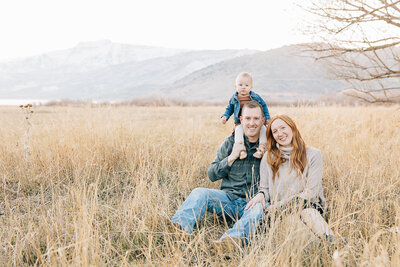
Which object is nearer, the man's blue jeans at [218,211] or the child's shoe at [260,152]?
the man's blue jeans at [218,211]

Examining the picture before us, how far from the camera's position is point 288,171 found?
2994mm

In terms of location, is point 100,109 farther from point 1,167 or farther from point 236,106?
point 236,106

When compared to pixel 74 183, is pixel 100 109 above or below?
above

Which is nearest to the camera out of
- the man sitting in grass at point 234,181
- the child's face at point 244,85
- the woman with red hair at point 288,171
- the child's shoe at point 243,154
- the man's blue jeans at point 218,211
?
the man's blue jeans at point 218,211

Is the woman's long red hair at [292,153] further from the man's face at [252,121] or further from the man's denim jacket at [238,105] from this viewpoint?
the man's denim jacket at [238,105]

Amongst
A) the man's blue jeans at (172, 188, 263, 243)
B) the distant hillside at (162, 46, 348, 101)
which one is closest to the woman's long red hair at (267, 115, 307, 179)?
the man's blue jeans at (172, 188, 263, 243)

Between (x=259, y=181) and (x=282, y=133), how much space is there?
65 cm

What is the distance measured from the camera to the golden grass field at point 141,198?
2389mm

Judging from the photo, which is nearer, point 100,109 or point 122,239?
point 122,239

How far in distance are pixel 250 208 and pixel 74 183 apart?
2.23 m

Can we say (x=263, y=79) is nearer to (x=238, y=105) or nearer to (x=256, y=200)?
(x=238, y=105)

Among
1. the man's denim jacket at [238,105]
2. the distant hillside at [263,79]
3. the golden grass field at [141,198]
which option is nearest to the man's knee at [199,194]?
the golden grass field at [141,198]

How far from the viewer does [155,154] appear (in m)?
4.52

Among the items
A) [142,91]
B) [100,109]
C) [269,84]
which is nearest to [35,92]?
[142,91]
